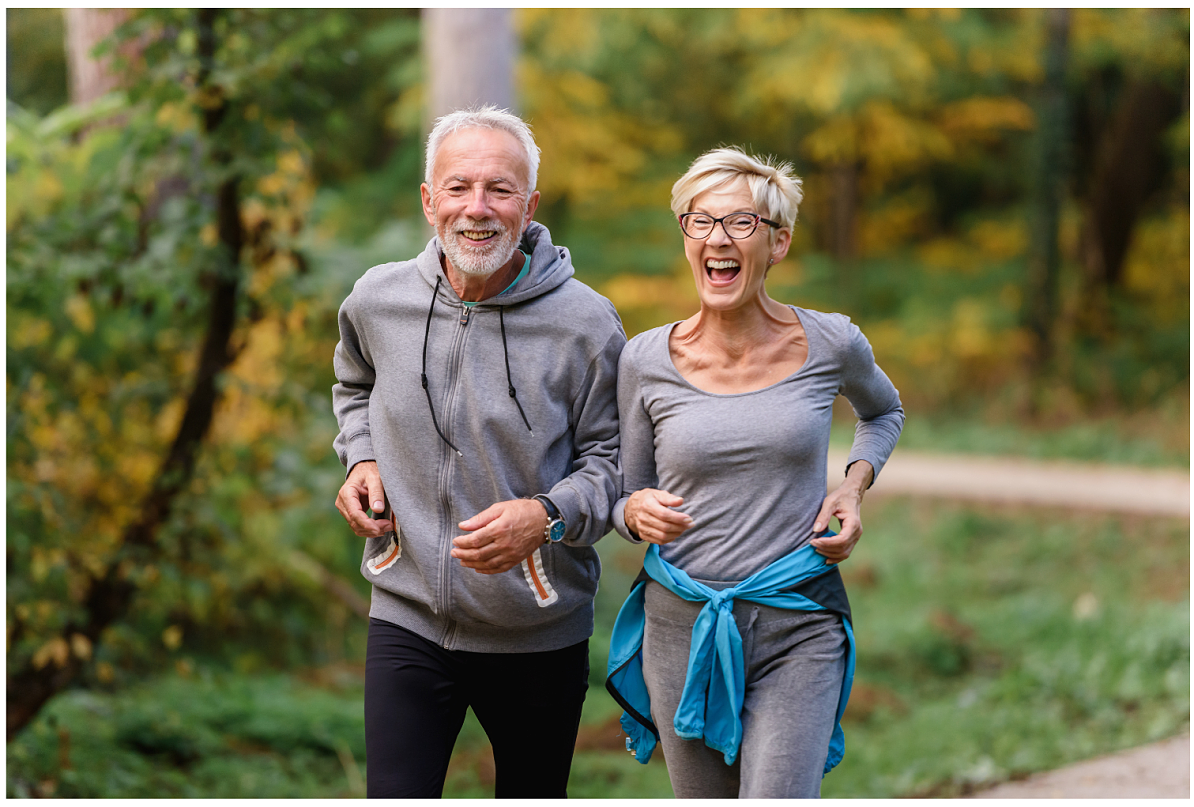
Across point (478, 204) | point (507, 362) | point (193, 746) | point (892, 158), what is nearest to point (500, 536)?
point (507, 362)


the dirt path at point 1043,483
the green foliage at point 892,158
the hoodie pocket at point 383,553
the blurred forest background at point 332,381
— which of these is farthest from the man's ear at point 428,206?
the green foliage at point 892,158

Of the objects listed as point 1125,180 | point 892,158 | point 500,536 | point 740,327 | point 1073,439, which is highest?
point 892,158

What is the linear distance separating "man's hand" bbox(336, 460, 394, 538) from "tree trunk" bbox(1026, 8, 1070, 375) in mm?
13487

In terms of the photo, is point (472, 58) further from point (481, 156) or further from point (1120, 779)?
point (1120, 779)

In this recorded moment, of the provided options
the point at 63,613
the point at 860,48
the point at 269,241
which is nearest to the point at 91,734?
the point at 63,613

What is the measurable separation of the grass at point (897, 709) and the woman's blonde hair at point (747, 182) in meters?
3.79

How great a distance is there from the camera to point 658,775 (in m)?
6.21

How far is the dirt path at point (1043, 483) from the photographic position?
35.9 ft

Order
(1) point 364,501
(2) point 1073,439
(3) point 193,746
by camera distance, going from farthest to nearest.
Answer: (2) point 1073,439
(3) point 193,746
(1) point 364,501

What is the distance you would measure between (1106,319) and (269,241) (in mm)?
14191

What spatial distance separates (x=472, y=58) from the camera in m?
7.38

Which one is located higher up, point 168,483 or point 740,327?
point 740,327

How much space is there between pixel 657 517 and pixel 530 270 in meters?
0.71

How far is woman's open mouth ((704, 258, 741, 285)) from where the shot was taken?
2.72 meters
